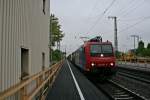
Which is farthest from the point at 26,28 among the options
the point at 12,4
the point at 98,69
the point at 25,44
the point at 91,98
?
the point at 98,69

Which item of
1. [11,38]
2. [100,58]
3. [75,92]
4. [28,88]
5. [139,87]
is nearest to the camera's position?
[11,38]

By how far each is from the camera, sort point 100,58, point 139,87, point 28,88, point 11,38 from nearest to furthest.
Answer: point 11,38 → point 28,88 → point 139,87 → point 100,58

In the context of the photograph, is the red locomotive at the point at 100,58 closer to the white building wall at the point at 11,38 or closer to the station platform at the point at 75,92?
the station platform at the point at 75,92

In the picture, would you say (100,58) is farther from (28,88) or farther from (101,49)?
(28,88)

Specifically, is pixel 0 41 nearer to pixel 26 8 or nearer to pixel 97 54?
pixel 26 8

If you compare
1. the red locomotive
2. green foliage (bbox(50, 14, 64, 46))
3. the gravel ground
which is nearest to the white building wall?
the gravel ground

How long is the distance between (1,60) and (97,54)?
16.6m

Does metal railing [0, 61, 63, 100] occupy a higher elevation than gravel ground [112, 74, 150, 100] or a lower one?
higher

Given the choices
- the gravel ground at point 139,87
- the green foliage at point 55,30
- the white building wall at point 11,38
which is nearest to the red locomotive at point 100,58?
the gravel ground at point 139,87

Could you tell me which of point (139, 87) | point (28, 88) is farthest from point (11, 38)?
point (139, 87)

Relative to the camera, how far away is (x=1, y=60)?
6.80 metres

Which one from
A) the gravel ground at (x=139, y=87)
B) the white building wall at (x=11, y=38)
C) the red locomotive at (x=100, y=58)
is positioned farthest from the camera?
the red locomotive at (x=100, y=58)

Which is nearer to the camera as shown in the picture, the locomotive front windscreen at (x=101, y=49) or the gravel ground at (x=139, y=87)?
the gravel ground at (x=139, y=87)

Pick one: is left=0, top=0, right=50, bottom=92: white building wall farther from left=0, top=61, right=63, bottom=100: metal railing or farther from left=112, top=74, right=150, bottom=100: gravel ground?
left=112, top=74, right=150, bottom=100: gravel ground
